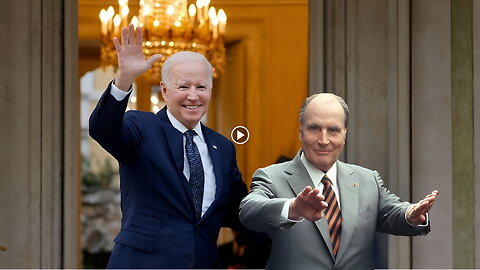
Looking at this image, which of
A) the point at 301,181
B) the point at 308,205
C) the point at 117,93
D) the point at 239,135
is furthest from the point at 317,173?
the point at 239,135

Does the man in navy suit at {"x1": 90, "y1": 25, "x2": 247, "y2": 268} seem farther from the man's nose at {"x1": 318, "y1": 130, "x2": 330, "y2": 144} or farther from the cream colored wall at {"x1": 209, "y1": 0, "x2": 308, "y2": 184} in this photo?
the cream colored wall at {"x1": 209, "y1": 0, "x2": 308, "y2": 184}

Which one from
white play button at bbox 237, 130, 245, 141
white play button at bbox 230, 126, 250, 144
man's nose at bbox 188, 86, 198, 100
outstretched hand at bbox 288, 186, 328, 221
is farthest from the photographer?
white play button at bbox 237, 130, 245, 141

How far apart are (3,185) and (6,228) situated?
25 cm

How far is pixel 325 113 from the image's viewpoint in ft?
15.9

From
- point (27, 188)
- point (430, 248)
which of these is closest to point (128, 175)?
point (27, 188)

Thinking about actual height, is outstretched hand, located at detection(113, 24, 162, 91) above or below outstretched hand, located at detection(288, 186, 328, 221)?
above

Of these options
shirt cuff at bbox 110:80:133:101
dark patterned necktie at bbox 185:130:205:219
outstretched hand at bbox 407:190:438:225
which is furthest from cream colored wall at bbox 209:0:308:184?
outstretched hand at bbox 407:190:438:225

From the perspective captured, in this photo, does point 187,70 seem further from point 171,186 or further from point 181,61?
point 171,186

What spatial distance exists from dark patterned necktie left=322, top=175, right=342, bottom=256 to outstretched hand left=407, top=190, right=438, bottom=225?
32cm

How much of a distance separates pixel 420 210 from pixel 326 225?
0.44 meters

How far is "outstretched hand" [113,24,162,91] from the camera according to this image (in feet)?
15.6

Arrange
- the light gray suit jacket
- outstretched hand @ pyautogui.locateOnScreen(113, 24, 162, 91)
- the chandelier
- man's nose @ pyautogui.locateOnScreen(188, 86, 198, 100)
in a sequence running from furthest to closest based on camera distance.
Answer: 1. the chandelier
2. man's nose @ pyautogui.locateOnScreen(188, 86, 198, 100)
3. the light gray suit jacket
4. outstretched hand @ pyautogui.locateOnScreen(113, 24, 162, 91)

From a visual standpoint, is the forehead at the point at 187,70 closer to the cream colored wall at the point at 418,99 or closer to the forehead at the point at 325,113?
the forehead at the point at 325,113

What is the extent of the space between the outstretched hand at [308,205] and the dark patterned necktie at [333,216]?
0.46 m
